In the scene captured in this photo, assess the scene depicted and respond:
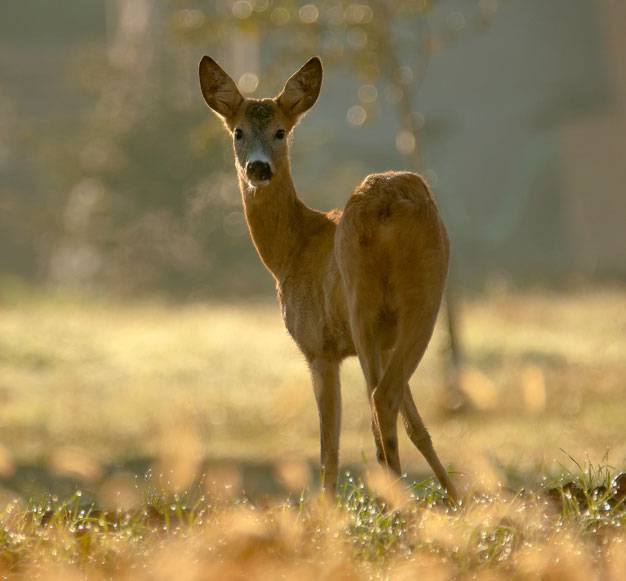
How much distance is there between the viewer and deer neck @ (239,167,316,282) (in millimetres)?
8961

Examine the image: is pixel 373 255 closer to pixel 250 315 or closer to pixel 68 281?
pixel 250 315

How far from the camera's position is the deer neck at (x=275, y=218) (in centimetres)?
896

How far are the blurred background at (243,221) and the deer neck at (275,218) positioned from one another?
1589 mm

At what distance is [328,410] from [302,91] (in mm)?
2031

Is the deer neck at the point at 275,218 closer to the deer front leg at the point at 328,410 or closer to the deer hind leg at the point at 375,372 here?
the deer front leg at the point at 328,410

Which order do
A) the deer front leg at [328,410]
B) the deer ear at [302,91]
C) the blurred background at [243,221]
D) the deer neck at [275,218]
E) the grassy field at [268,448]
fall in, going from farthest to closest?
the blurred background at [243,221]
the deer ear at [302,91]
the deer neck at [275,218]
the deer front leg at [328,410]
the grassy field at [268,448]

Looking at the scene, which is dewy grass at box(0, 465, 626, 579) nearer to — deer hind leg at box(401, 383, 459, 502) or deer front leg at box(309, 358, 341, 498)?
deer hind leg at box(401, 383, 459, 502)

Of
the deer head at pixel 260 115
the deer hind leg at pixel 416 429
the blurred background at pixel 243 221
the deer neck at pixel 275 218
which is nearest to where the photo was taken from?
the deer hind leg at pixel 416 429

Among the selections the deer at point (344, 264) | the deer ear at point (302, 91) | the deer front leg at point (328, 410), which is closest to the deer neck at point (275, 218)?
the deer at point (344, 264)

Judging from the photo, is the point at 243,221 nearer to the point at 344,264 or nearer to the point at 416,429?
the point at 416,429

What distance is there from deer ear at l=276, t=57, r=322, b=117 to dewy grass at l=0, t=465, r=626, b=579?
3.09 m

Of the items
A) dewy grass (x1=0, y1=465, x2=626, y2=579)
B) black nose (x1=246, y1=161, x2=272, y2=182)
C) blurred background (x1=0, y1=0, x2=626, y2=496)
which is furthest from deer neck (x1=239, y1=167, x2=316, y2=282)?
dewy grass (x1=0, y1=465, x2=626, y2=579)

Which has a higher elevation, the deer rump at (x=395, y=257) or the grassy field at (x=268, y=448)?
the deer rump at (x=395, y=257)

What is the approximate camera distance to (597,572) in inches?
231
